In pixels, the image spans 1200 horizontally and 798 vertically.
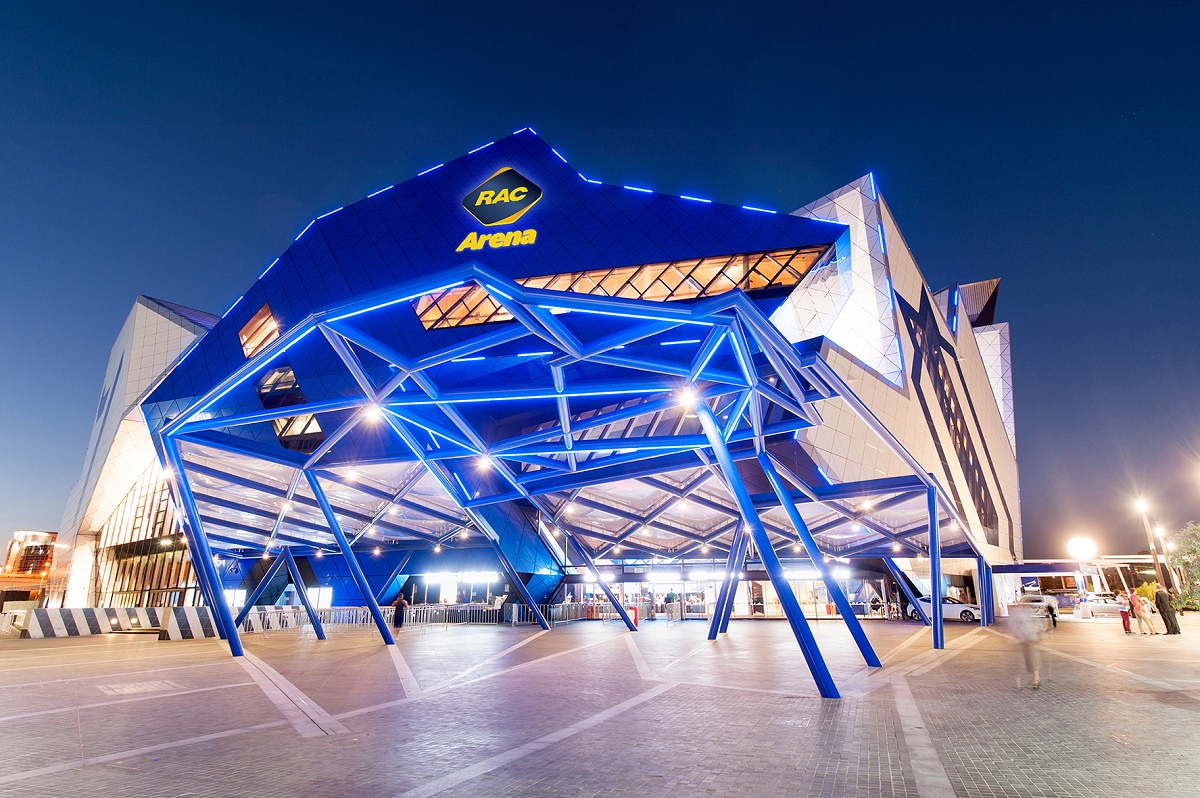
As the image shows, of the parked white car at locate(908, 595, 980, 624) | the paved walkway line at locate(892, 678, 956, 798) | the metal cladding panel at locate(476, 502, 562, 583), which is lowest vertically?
the parked white car at locate(908, 595, 980, 624)

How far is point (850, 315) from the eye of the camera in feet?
94.1

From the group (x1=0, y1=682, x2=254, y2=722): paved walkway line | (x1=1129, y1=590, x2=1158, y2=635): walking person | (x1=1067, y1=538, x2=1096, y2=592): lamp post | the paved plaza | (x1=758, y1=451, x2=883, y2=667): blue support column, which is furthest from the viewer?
(x1=1067, y1=538, x2=1096, y2=592): lamp post

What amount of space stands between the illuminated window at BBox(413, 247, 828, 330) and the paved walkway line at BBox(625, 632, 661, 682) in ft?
46.7

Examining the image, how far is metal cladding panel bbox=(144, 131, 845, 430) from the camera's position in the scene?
28328mm

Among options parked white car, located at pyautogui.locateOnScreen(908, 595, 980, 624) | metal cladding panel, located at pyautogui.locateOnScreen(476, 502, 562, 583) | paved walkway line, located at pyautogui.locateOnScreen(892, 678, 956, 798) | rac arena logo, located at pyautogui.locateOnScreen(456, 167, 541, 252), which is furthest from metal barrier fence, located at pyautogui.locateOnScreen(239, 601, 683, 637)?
paved walkway line, located at pyautogui.locateOnScreen(892, 678, 956, 798)

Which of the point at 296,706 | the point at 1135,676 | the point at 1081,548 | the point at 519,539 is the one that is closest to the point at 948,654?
the point at 1135,676

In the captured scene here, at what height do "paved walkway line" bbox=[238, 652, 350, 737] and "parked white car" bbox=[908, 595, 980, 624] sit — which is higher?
"paved walkway line" bbox=[238, 652, 350, 737]

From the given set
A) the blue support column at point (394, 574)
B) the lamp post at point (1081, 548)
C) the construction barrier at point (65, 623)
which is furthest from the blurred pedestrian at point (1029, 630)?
the lamp post at point (1081, 548)

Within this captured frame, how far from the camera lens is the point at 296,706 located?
948cm

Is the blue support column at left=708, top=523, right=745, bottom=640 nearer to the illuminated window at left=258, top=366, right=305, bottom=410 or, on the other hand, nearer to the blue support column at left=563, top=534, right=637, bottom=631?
the blue support column at left=563, top=534, right=637, bottom=631

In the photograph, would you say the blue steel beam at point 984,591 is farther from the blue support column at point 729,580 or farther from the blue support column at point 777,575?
the blue support column at point 777,575

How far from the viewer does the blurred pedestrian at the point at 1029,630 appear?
32.9 feet

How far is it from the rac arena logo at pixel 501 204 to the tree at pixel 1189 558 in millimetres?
34720

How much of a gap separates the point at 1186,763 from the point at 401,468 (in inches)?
925
